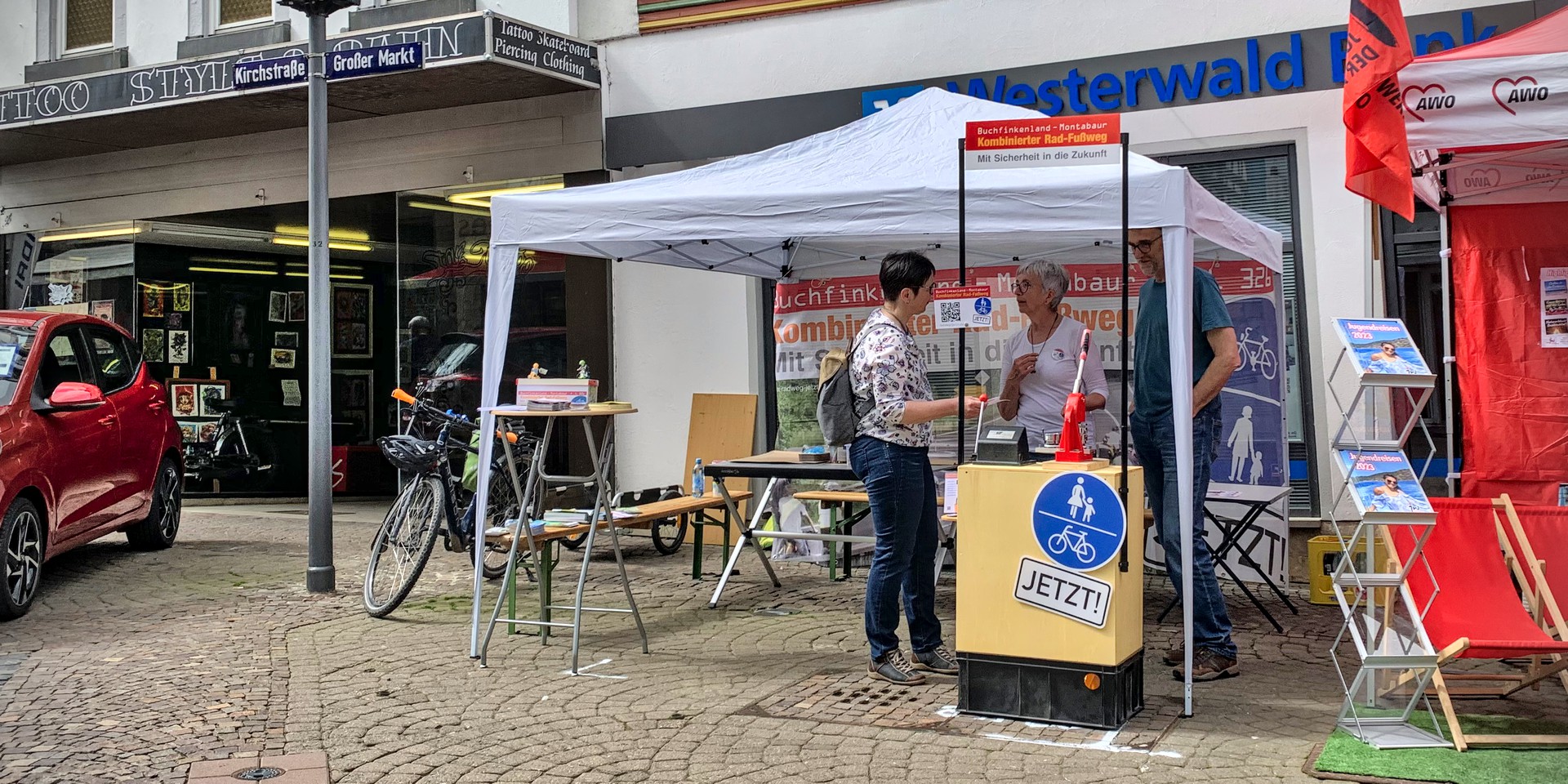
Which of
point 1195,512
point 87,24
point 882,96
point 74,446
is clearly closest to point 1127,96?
point 882,96

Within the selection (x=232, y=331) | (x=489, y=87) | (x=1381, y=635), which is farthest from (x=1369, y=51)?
(x=232, y=331)

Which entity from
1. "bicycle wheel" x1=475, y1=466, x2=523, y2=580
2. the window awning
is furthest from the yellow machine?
the window awning

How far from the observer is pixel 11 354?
313 inches

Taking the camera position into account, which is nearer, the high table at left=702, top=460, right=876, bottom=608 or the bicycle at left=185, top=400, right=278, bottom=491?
the high table at left=702, top=460, right=876, bottom=608

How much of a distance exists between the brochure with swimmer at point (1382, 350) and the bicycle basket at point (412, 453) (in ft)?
15.2

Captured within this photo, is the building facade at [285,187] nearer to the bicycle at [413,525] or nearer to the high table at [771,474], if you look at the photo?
the bicycle at [413,525]

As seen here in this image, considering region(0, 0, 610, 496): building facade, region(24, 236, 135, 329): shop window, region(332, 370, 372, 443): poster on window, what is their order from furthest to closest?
1. region(332, 370, 372, 443): poster on window
2. region(24, 236, 135, 329): shop window
3. region(0, 0, 610, 496): building facade

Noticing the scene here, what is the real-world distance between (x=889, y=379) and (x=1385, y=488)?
1859 millimetres

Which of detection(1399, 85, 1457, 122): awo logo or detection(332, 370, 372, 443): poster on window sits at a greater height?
detection(1399, 85, 1457, 122): awo logo

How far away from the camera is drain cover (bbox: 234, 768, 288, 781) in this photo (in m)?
4.62

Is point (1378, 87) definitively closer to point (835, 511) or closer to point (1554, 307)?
point (1554, 307)

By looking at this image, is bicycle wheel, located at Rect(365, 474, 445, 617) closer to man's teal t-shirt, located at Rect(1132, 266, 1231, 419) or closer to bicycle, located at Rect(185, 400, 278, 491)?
man's teal t-shirt, located at Rect(1132, 266, 1231, 419)

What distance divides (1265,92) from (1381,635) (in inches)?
192

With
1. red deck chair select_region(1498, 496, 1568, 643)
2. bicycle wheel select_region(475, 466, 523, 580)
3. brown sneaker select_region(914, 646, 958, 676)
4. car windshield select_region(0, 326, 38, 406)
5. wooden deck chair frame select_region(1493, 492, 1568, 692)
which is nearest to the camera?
wooden deck chair frame select_region(1493, 492, 1568, 692)
